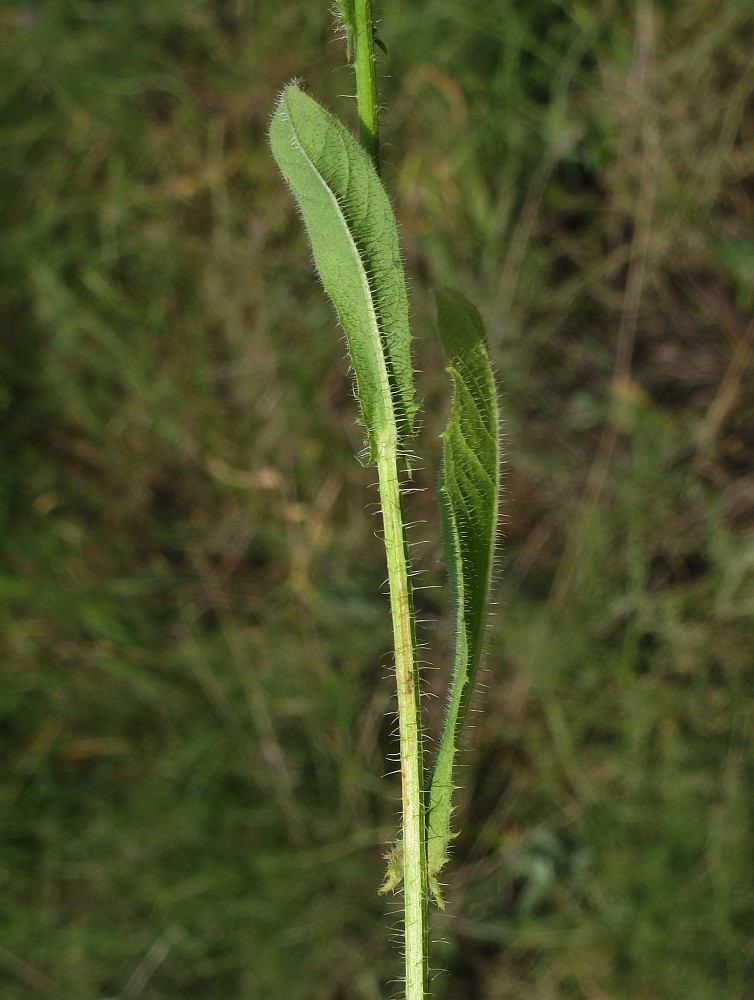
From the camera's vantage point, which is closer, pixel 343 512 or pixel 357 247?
pixel 357 247

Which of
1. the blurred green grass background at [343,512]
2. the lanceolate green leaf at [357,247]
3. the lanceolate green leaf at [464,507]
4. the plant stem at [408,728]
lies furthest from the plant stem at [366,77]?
the blurred green grass background at [343,512]

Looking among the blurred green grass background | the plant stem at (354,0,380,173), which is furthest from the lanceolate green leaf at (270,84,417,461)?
the blurred green grass background

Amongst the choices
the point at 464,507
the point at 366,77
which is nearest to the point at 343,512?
the point at 464,507

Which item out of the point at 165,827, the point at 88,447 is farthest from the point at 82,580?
the point at 165,827

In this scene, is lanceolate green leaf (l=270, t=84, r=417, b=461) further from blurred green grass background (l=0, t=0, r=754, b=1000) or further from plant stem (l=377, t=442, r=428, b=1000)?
blurred green grass background (l=0, t=0, r=754, b=1000)

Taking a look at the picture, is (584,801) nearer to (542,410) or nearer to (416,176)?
(542,410)

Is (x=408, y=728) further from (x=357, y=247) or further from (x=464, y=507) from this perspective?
(x=357, y=247)

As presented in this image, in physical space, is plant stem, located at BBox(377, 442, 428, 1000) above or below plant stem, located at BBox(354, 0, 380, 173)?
below
